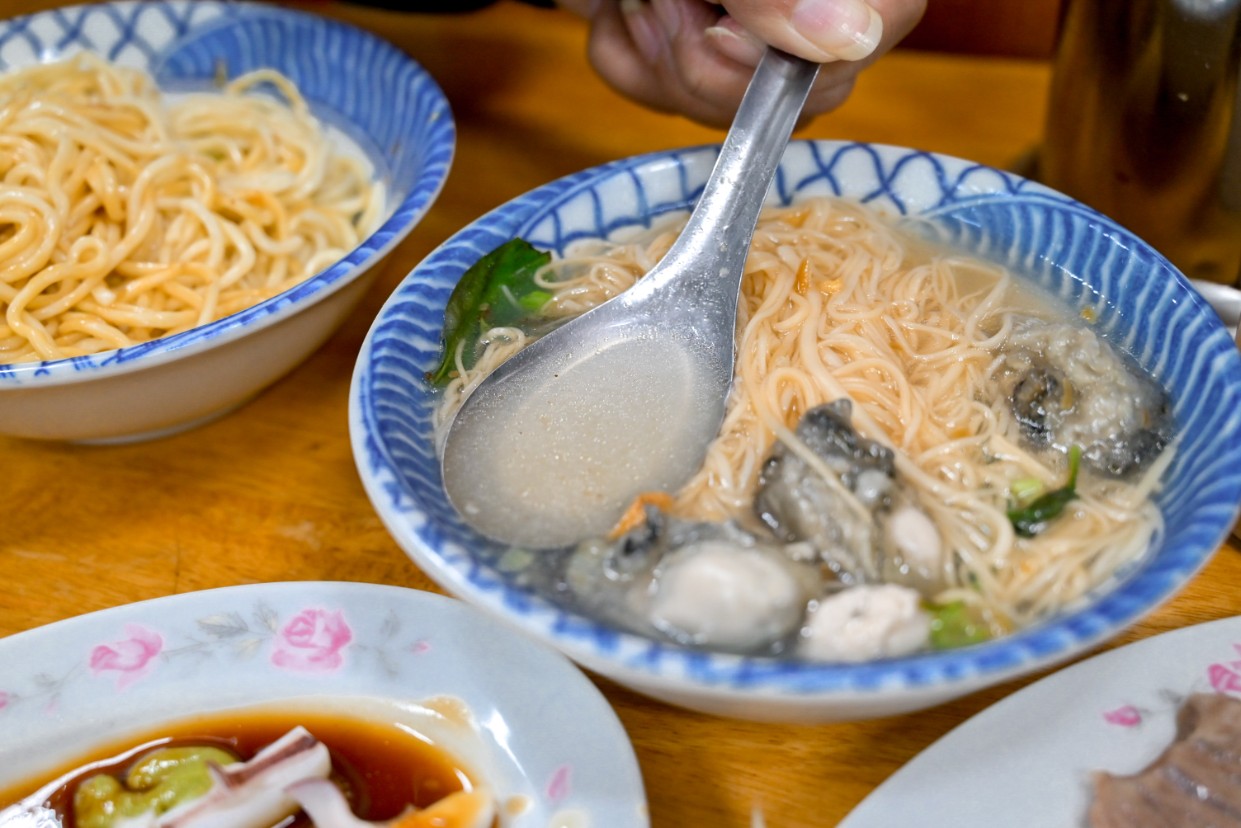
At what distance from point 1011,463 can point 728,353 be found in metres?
0.46

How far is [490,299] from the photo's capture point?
5.88 feet

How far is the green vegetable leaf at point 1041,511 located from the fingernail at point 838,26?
78 cm

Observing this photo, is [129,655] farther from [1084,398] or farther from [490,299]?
[1084,398]

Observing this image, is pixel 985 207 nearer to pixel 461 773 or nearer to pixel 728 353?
pixel 728 353

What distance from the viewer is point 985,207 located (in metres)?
1.90

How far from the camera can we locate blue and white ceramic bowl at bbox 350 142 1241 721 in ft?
3.58

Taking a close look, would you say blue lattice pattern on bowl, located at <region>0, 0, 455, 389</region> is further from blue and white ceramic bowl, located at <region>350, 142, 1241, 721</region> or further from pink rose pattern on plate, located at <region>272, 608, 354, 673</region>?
pink rose pattern on plate, located at <region>272, 608, 354, 673</region>

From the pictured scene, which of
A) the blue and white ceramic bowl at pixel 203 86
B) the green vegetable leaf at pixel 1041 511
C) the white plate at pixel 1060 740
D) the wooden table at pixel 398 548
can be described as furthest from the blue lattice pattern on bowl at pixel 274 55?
the white plate at pixel 1060 740

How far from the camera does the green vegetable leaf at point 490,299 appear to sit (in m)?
1.71

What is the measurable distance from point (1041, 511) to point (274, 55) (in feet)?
7.47

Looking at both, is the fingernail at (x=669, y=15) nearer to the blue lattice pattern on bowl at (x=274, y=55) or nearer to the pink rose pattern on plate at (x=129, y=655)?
the blue lattice pattern on bowl at (x=274, y=55)

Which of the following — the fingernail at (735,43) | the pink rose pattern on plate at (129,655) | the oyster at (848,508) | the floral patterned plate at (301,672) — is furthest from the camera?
the fingernail at (735,43)

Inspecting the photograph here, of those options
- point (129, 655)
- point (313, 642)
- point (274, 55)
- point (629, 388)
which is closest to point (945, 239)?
point (629, 388)

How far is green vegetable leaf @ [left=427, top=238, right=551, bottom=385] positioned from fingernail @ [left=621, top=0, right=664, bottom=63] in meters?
0.88
